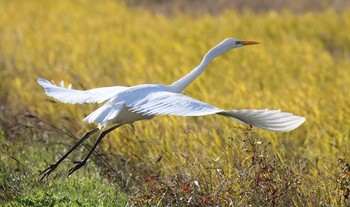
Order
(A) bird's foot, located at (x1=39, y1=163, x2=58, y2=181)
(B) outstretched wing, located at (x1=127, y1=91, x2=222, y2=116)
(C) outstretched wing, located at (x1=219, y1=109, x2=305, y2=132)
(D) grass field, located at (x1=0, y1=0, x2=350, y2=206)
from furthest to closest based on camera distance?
(A) bird's foot, located at (x1=39, y1=163, x2=58, y2=181)
(D) grass field, located at (x1=0, y1=0, x2=350, y2=206)
(B) outstretched wing, located at (x1=127, y1=91, x2=222, y2=116)
(C) outstretched wing, located at (x1=219, y1=109, x2=305, y2=132)

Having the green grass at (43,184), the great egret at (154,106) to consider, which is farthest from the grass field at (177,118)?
the great egret at (154,106)

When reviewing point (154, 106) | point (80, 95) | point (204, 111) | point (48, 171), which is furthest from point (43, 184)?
point (204, 111)

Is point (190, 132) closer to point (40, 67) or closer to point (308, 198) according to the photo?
point (308, 198)

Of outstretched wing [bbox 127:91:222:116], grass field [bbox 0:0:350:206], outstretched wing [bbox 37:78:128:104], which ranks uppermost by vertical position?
outstretched wing [bbox 127:91:222:116]

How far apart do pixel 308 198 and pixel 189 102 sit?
Result: 736mm

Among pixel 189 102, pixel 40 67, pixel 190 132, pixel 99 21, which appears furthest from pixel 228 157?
pixel 99 21

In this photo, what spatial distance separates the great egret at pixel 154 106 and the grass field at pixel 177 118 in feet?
0.95

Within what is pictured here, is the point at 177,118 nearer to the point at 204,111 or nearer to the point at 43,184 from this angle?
the point at 43,184

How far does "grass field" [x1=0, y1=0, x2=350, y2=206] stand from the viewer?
3.86 meters

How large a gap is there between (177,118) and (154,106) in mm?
1771

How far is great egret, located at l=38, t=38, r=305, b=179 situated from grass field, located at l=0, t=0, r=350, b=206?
0.95ft

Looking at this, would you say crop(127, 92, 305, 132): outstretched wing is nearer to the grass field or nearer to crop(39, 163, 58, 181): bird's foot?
the grass field

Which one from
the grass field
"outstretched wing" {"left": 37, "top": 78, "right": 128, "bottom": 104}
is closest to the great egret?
"outstretched wing" {"left": 37, "top": 78, "right": 128, "bottom": 104}

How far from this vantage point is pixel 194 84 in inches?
268
